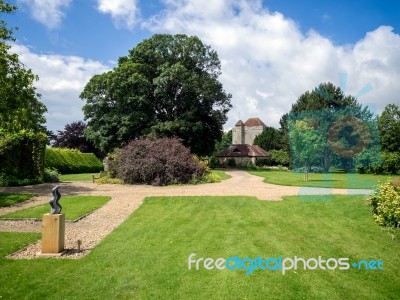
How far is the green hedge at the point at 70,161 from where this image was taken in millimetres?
29825

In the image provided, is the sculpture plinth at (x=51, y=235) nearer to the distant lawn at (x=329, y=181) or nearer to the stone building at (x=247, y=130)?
the distant lawn at (x=329, y=181)

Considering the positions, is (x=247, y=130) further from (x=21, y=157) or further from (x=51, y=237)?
(x=51, y=237)

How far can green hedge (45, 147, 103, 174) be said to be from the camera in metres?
29.8

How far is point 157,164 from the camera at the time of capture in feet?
68.6

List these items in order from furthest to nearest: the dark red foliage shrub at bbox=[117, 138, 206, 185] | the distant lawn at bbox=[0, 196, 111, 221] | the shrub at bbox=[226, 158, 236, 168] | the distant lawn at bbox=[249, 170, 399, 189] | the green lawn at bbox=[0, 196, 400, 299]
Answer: the shrub at bbox=[226, 158, 236, 168], the dark red foliage shrub at bbox=[117, 138, 206, 185], the distant lawn at bbox=[249, 170, 399, 189], the distant lawn at bbox=[0, 196, 111, 221], the green lawn at bbox=[0, 196, 400, 299]

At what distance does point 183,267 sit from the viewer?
633cm

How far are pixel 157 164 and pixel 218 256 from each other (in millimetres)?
14394

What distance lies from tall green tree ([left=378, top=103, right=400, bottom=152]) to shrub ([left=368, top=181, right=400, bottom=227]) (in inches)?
1449

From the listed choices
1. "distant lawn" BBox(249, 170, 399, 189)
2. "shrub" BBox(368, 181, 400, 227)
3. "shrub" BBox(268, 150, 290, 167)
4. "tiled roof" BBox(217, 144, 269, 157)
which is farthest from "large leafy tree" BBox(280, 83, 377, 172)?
"shrub" BBox(368, 181, 400, 227)

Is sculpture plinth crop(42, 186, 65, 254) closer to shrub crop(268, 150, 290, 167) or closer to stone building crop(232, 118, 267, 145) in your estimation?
shrub crop(268, 150, 290, 167)

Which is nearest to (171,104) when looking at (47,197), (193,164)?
(193,164)

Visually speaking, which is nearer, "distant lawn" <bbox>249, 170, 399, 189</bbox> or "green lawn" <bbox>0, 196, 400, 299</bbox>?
"green lawn" <bbox>0, 196, 400, 299</bbox>

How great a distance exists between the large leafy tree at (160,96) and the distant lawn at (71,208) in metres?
17.8

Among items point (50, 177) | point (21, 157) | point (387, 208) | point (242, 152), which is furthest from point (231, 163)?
point (387, 208)
